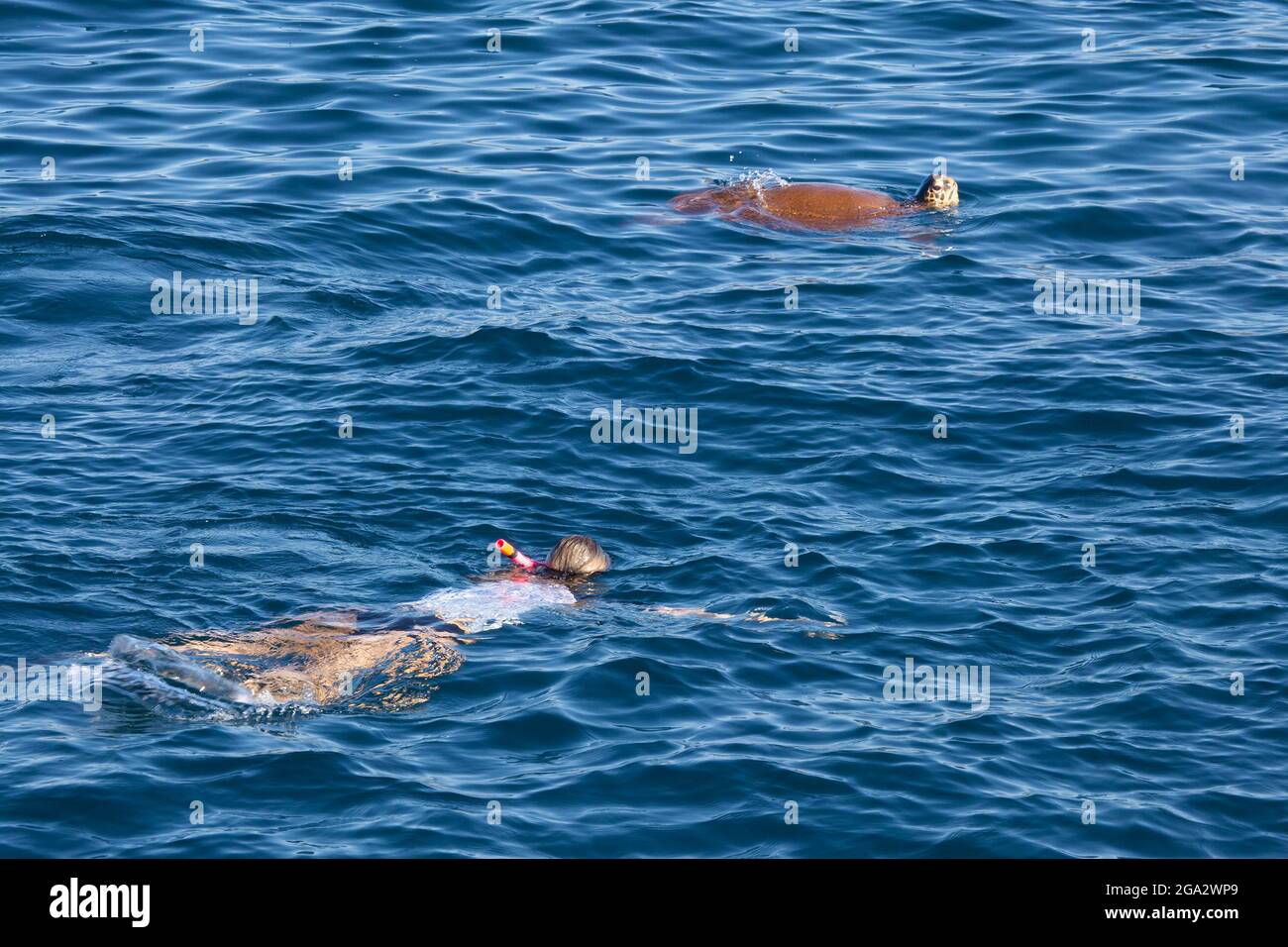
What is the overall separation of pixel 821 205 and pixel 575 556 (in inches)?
335

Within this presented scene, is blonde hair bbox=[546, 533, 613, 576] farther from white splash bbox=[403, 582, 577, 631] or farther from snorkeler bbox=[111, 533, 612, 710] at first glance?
white splash bbox=[403, 582, 577, 631]

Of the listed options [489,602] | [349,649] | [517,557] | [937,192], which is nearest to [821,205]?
[937,192]

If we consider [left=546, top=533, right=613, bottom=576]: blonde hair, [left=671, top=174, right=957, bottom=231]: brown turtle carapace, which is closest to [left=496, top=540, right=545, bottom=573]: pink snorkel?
[left=546, top=533, right=613, bottom=576]: blonde hair

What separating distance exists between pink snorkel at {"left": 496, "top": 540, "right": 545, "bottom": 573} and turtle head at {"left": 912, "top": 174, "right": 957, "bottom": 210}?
8.92 metres

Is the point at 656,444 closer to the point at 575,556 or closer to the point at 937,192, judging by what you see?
the point at 575,556

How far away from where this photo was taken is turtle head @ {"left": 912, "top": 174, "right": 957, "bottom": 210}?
18750 mm

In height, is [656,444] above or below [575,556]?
above

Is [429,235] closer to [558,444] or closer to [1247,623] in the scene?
[558,444]

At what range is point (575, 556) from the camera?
1170 cm

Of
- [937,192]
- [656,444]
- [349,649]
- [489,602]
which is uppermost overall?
[937,192]

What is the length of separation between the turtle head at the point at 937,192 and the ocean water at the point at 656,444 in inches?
19.4

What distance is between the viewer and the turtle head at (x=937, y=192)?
1875 cm

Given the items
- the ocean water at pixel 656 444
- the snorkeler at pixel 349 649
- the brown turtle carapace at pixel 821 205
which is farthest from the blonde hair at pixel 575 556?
the brown turtle carapace at pixel 821 205
